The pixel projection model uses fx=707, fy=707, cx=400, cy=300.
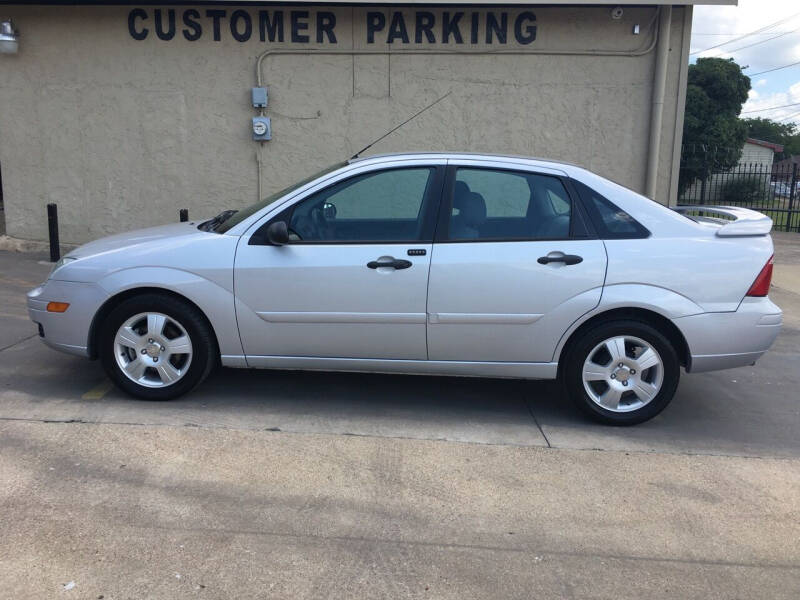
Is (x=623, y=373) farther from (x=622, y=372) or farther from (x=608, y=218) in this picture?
(x=608, y=218)

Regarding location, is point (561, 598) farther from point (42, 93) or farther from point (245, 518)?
point (42, 93)

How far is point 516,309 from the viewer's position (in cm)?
447

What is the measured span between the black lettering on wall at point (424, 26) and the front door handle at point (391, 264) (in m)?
5.90

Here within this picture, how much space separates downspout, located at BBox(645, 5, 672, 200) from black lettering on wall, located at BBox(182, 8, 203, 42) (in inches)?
240

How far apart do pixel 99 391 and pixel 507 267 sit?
2.97 m

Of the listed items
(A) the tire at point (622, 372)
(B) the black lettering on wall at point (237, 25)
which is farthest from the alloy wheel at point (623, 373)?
(B) the black lettering on wall at point (237, 25)

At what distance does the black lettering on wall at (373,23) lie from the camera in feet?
30.8

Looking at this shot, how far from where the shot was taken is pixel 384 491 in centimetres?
372

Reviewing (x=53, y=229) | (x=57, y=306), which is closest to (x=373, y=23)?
(x=53, y=229)

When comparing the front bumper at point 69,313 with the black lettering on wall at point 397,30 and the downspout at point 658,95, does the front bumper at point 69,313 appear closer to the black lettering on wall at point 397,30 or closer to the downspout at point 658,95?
the black lettering on wall at point 397,30

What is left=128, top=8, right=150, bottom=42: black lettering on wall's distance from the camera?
9.58 meters

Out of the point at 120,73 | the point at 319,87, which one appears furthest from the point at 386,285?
the point at 120,73

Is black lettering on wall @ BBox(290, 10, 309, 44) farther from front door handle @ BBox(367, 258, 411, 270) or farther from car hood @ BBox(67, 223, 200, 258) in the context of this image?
front door handle @ BBox(367, 258, 411, 270)

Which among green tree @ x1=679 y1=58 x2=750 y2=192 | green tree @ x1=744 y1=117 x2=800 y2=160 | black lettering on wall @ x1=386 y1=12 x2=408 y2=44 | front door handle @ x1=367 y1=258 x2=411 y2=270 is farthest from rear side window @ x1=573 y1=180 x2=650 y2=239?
green tree @ x1=744 y1=117 x2=800 y2=160
